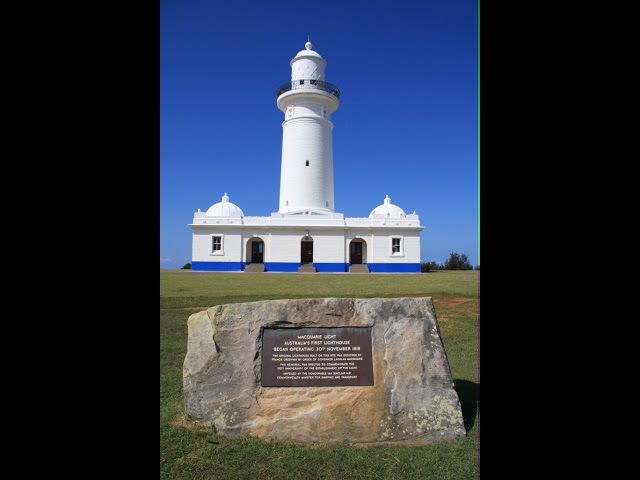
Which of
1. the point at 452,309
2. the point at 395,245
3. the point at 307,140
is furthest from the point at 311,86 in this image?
the point at 452,309

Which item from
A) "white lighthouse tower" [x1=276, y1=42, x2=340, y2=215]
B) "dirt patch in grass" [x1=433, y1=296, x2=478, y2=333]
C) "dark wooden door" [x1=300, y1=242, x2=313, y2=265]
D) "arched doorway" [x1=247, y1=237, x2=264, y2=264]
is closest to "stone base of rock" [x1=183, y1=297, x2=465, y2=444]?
"dirt patch in grass" [x1=433, y1=296, x2=478, y2=333]

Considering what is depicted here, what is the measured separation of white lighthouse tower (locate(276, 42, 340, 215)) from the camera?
27109 mm

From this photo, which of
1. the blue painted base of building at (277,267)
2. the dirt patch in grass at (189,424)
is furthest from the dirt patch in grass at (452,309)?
the blue painted base of building at (277,267)

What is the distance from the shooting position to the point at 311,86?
2730 centimetres

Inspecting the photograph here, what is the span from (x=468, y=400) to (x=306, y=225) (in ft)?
73.3

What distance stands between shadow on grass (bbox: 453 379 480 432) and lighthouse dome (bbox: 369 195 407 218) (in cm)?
2457

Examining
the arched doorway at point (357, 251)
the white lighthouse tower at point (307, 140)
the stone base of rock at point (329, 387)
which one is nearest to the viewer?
the stone base of rock at point (329, 387)

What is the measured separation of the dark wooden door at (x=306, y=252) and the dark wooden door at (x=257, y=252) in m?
2.91

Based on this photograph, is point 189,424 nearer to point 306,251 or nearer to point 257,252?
point 306,251

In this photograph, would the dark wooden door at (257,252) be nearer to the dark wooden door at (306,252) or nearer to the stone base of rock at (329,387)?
the dark wooden door at (306,252)

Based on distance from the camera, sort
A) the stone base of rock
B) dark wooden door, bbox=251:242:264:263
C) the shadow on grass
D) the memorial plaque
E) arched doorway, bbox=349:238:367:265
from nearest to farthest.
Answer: the stone base of rock
the memorial plaque
the shadow on grass
arched doorway, bbox=349:238:367:265
dark wooden door, bbox=251:242:264:263

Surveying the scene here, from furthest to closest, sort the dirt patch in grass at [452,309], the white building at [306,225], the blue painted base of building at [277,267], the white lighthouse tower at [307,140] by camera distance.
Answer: the white lighthouse tower at [307,140] < the white building at [306,225] < the blue painted base of building at [277,267] < the dirt patch in grass at [452,309]

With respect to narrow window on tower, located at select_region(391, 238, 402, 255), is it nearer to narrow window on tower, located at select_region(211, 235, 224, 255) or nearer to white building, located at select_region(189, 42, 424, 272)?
white building, located at select_region(189, 42, 424, 272)

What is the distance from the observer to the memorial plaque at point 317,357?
3.65 meters
